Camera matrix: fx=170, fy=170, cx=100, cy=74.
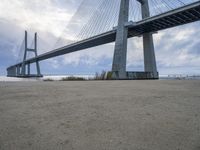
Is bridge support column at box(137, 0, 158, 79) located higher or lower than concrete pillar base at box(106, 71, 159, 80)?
higher

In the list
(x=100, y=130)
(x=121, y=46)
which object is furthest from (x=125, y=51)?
(x=100, y=130)

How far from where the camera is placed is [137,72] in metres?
21.8

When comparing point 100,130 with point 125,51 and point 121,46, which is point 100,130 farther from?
point 125,51

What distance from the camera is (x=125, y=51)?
66.3 feet

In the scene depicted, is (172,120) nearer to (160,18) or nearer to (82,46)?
(160,18)

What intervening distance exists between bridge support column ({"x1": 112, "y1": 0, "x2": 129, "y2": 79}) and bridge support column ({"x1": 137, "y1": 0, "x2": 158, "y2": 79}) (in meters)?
3.42

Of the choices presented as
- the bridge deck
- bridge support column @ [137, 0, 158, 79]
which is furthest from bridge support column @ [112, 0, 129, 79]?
bridge support column @ [137, 0, 158, 79]

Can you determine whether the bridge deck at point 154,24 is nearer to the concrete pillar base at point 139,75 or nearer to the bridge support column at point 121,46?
the bridge support column at point 121,46

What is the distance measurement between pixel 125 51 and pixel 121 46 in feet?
2.56

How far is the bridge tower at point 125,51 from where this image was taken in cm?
1977

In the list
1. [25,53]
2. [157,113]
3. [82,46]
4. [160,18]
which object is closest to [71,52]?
[82,46]

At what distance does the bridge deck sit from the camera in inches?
653

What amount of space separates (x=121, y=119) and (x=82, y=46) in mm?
22160

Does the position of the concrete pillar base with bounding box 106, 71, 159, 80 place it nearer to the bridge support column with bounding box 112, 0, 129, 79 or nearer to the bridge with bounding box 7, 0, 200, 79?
the bridge with bounding box 7, 0, 200, 79
